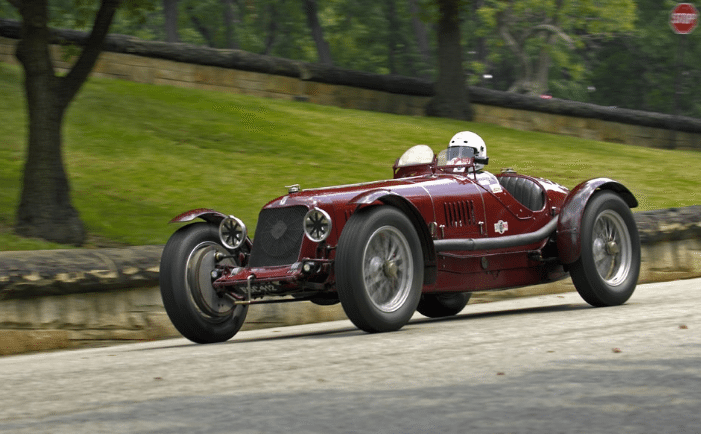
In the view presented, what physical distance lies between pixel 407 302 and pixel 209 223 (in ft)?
6.11

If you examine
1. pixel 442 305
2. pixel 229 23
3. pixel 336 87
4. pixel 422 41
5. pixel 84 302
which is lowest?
pixel 442 305

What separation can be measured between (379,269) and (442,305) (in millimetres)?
2629

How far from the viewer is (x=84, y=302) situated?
995 centimetres

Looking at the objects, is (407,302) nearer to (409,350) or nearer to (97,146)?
(409,350)

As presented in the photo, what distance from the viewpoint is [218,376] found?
6.46 metres

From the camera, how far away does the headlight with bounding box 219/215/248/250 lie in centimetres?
931

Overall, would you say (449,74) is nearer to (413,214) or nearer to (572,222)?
(572,222)

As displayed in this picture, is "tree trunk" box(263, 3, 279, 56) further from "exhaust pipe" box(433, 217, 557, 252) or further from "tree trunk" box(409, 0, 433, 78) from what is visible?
"exhaust pipe" box(433, 217, 557, 252)

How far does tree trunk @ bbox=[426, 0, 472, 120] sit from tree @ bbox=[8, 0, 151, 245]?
1161 centimetres

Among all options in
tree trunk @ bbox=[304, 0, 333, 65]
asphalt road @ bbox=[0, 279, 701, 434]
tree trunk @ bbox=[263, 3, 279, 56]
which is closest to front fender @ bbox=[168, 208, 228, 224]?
asphalt road @ bbox=[0, 279, 701, 434]

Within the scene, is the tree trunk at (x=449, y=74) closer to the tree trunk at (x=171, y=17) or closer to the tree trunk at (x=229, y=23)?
the tree trunk at (x=171, y=17)

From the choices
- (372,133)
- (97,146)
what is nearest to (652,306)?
(97,146)

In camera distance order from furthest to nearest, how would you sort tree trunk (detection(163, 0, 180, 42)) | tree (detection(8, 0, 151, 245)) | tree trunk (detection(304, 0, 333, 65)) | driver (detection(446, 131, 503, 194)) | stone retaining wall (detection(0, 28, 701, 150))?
1. tree trunk (detection(304, 0, 333, 65))
2. tree trunk (detection(163, 0, 180, 42))
3. stone retaining wall (detection(0, 28, 701, 150))
4. tree (detection(8, 0, 151, 245))
5. driver (detection(446, 131, 503, 194))

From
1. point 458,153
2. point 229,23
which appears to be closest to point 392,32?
point 229,23
